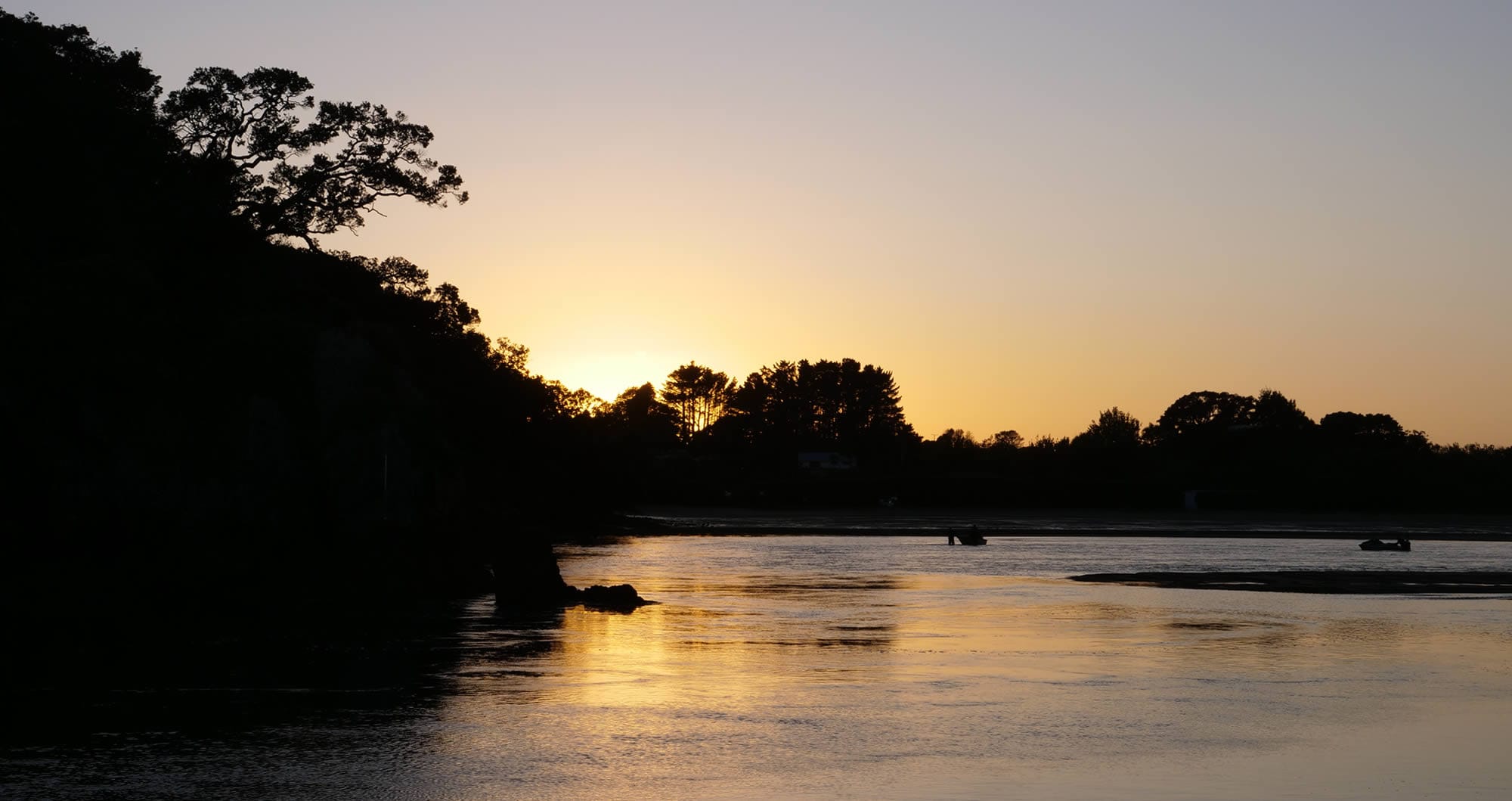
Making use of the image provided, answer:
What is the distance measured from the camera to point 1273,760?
68.0ft

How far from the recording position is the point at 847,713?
2475cm

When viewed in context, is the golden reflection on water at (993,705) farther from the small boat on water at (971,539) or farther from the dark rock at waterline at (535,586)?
the small boat on water at (971,539)

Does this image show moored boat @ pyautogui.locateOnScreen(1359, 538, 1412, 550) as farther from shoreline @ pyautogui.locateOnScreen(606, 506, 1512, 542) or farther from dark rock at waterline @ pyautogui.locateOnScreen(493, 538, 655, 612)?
dark rock at waterline @ pyautogui.locateOnScreen(493, 538, 655, 612)

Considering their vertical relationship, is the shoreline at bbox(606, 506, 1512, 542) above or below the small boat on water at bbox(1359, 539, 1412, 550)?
above

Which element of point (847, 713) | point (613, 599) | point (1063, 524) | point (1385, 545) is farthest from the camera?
point (1063, 524)

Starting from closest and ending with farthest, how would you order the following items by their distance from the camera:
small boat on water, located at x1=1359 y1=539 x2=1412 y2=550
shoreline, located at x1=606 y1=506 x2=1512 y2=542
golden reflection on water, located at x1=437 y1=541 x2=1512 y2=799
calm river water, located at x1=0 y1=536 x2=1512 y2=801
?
calm river water, located at x1=0 y1=536 x2=1512 y2=801
golden reflection on water, located at x1=437 y1=541 x2=1512 y2=799
small boat on water, located at x1=1359 y1=539 x2=1412 y2=550
shoreline, located at x1=606 y1=506 x2=1512 y2=542

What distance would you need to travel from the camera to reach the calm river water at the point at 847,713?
18891 mm

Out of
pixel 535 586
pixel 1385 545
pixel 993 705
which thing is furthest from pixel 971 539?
pixel 993 705

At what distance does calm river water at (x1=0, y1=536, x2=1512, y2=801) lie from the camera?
744 inches

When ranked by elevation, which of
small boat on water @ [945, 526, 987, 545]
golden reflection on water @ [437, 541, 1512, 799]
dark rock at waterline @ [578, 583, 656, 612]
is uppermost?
small boat on water @ [945, 526, 987, 545]

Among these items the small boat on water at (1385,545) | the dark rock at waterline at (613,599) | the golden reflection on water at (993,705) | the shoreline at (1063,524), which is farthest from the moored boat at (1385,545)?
the dark rock at waterline at (613,599)

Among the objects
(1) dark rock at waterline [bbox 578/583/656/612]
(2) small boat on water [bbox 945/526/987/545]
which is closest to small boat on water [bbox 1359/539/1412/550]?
(2) small boat on water [bbox 945/526/987/545]

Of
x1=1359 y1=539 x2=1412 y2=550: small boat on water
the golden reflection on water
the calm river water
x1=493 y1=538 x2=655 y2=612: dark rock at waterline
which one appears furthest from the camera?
x1=1359 y1=539 x2=1412 y2=550: small boat on water

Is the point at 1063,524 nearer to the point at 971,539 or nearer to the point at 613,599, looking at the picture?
the point at 971,539
